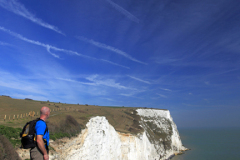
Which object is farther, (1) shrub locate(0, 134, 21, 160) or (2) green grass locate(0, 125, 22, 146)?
(2) green grass locate(0, 125, 22, 146)

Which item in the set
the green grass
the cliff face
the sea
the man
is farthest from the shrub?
the sea

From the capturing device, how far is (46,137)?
4.25 meters

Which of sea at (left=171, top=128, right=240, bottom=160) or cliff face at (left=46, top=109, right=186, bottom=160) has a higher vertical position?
cliff face at (left=46, top=109, right=186, bottom=160)

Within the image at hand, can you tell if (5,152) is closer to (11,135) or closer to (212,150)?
(11,135)

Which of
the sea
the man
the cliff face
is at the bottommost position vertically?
the sea

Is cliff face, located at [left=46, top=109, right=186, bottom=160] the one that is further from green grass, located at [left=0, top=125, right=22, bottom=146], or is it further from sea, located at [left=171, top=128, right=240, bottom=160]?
sea, located at [left=171, top=128, right=240, bottom=160]

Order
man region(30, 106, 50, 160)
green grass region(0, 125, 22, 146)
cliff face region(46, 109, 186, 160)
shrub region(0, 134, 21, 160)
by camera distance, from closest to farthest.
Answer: man region(30, 106, 50, 160), shrub region(0, 134, 21, 160), green grass region(0, 125, 22, 146), cliff face region(46, 109, 186, 160)

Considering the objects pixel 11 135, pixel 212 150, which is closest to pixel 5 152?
pixel 11 135

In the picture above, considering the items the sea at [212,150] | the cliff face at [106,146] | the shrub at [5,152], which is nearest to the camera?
the shrub at [5,152]

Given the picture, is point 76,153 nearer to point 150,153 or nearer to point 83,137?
point 83,137

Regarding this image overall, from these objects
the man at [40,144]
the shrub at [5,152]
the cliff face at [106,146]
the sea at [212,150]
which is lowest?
the sea at [212,150]

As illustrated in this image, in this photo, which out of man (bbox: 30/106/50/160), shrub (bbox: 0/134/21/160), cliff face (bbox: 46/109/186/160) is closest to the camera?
man (bbox: 30/106/50/160)

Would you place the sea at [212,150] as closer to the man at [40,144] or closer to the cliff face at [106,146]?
the cliff face at [106,146]

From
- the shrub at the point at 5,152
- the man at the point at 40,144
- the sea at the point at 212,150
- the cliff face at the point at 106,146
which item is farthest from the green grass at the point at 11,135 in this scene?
the sea at the point at 212,150
